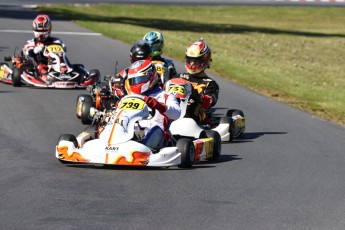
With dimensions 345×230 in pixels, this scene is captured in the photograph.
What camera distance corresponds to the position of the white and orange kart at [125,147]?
1073cm

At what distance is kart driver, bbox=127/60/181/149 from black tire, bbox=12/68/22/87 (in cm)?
754

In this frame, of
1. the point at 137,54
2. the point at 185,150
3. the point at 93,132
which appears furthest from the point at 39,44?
the point at 185,150

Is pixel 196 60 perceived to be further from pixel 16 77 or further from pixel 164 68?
pixel 16 77

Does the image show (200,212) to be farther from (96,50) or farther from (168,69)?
(96,50)

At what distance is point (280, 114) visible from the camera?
17.0 metres

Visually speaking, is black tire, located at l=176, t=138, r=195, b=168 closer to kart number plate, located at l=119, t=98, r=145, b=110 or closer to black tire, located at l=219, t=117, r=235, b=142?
kart number plate, located at l=119, t=98, r=145, b=110

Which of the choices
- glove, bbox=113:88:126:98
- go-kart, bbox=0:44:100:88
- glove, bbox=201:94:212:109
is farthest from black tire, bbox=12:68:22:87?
glove, bbox=201:94:212:109

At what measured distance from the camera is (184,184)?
33.4 ft

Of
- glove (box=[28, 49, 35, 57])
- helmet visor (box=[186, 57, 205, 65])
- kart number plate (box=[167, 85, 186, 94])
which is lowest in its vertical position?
glove (box=[28, 49, 35, 57])

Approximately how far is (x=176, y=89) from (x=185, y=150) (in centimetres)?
123

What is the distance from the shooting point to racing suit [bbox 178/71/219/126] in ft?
42.3

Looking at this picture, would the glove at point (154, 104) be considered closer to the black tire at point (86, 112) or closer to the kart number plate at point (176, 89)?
the kart number plate at point (176, 89)

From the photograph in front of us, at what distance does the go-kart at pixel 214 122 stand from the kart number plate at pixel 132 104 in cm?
98

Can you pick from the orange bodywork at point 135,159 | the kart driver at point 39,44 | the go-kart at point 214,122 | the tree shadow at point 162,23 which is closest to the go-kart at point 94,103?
the go-kart at point 214,122
